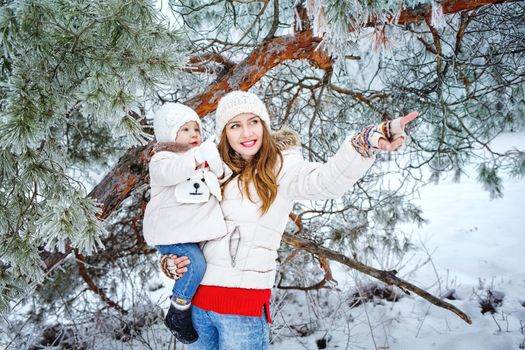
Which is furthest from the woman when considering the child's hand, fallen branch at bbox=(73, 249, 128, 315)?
fallen branch at bbox=(73, 249, 128, 315)

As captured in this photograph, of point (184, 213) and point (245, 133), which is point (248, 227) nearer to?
point (184, 213)

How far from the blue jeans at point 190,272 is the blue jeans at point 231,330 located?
3.5 inches

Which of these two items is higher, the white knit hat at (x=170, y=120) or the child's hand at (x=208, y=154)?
the white knit hat at (x=170, y=120)

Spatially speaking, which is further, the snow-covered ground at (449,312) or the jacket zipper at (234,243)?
the snow-covered ground at (449,312)

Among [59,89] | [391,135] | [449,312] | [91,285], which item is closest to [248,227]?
[391,135]

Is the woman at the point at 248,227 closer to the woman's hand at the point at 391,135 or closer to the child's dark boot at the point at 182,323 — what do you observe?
the child's dark boot at the point at 182,323

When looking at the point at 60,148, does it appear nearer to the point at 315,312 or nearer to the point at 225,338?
the point at 225,338

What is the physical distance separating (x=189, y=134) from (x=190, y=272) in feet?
1.87

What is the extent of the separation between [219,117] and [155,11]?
0.52 m

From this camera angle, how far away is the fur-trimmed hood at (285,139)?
1554 millimetres

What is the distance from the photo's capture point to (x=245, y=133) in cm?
146

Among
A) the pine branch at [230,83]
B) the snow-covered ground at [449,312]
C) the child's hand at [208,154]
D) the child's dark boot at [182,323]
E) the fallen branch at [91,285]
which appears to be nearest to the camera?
the child's hand at [208,154]

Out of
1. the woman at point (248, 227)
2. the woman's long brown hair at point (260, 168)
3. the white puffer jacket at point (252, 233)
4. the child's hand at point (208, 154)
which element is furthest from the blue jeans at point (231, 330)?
the child's hand at point (208, 154)

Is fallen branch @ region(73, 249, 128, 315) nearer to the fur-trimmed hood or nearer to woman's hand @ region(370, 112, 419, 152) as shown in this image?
the fur-trimmed hood
